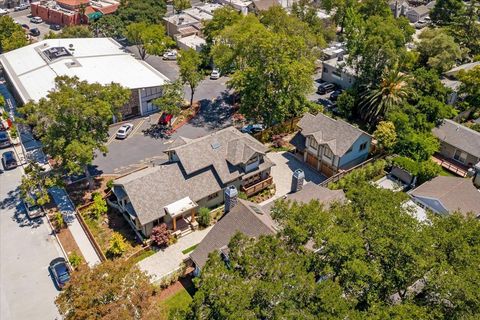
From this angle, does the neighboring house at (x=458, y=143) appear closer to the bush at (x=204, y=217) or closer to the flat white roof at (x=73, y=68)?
the bush at (x=204, y=217)

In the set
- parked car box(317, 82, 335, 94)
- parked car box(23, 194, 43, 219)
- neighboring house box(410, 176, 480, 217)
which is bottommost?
parked car box(23, 194, 43, 219)

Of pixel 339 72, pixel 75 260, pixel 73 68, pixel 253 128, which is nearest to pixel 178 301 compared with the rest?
pixel 75 260

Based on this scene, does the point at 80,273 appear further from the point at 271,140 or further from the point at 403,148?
the point at 403,148

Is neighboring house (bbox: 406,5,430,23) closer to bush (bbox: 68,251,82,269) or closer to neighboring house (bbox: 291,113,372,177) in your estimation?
neighboring house (bbox: 291,113,372,177)

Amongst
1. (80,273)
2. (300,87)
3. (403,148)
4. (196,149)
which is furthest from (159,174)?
(403,148)

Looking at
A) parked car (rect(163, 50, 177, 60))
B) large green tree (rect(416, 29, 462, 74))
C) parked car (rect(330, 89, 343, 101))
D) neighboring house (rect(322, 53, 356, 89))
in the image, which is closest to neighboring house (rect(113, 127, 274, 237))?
parked car (rect(330, 89, 343, 101))

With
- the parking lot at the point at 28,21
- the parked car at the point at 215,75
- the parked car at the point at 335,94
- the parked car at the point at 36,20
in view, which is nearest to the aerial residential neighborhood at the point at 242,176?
the parked car at the point at 215,75
